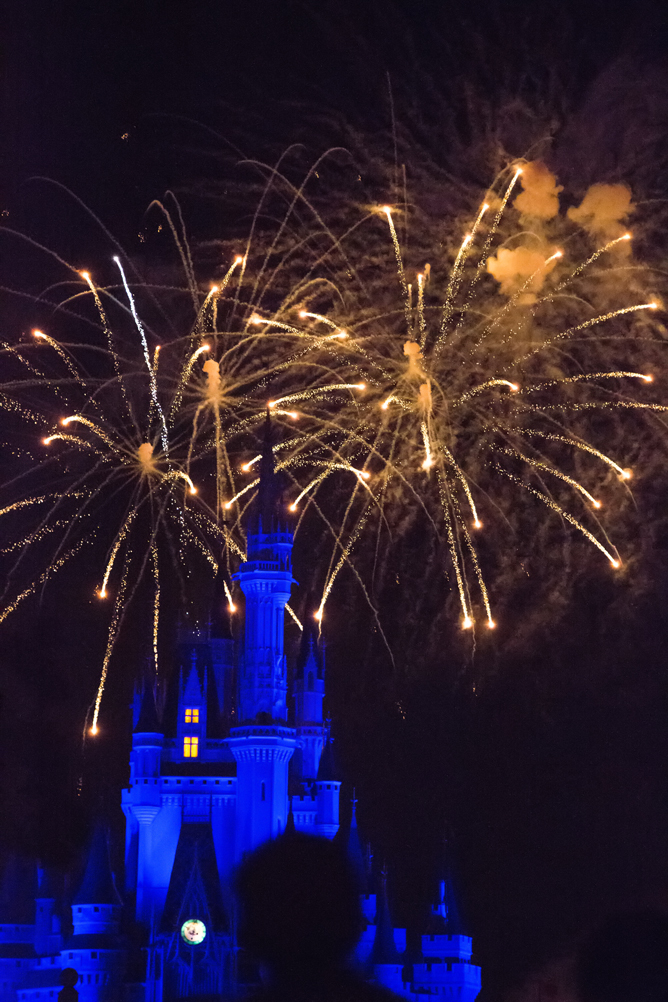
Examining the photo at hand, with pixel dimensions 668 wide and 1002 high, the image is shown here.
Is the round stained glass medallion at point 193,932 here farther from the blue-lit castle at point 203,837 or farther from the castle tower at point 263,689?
the castle tower at point 263,689

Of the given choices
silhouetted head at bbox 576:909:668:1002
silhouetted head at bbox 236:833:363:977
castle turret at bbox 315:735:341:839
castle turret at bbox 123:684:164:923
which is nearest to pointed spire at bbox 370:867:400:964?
castle turret at bbox 315:735:341:839

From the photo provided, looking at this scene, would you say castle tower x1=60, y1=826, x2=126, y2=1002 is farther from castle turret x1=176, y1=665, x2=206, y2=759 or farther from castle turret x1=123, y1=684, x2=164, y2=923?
castle turret x1=176, y1=665, x2=206, y2=759

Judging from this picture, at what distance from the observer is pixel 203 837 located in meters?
96.1

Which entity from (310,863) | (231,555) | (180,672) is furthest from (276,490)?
(310,863)

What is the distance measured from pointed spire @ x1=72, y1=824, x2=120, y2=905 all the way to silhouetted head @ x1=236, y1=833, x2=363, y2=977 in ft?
222

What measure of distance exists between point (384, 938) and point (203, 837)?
40.1 feet

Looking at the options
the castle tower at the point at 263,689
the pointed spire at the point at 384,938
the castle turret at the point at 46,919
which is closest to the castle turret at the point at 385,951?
the pointed spire at the point at 384,938

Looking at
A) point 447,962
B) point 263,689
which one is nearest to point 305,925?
point 263,689

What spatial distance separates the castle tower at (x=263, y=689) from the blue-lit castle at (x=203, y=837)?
0.28 ft

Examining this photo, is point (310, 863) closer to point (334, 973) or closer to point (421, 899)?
point (334, 973)

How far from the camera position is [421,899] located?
4129 inches

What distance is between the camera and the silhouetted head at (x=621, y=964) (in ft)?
81.0

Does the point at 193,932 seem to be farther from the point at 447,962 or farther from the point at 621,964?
the point at 621,964

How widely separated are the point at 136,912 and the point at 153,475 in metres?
29.1
